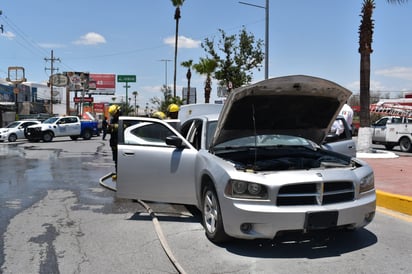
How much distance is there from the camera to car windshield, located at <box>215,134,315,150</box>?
6.12 m

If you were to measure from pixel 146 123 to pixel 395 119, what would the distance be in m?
18.1

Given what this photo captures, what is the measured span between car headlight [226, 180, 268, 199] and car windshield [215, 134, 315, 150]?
127cm

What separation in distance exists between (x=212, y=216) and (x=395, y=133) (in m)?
→ 17.0

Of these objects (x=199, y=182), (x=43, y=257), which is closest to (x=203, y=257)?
(x=199, y=182)

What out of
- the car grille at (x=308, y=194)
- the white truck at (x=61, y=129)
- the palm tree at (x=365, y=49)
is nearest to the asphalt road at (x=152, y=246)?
the car grille at (x=308, y=194)

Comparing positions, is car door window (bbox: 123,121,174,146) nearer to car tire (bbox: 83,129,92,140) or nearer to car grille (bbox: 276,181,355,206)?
car grille (bbox: 276,181,355,206)

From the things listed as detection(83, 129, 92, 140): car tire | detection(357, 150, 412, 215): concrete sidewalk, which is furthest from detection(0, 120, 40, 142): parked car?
detection(357, 150, 412, 215): concrete sidewalk

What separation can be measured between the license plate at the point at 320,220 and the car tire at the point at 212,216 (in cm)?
99

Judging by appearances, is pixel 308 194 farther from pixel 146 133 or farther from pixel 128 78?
pixel 128 78

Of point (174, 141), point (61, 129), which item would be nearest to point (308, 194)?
point (174, 141)

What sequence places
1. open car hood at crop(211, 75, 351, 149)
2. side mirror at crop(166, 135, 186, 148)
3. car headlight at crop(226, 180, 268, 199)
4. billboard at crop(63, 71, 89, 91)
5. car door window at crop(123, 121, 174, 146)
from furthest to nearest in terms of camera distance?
1. billboard at crop(63, 71, 89, 91)
2. car door window at crop(123, 121, 174, 146)
3. side mirror at crop(166, 135, 186, 148)
4. open car hood at crop(211, 75, 351, 149)
5. car headlight at crop(226, 180, 268, 199)

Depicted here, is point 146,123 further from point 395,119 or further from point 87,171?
point 395,119

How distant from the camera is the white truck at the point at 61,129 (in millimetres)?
28344

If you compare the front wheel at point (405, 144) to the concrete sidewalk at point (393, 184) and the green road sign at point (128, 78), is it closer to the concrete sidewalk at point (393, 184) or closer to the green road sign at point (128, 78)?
the concrete sidewalk at point (393, 184)
